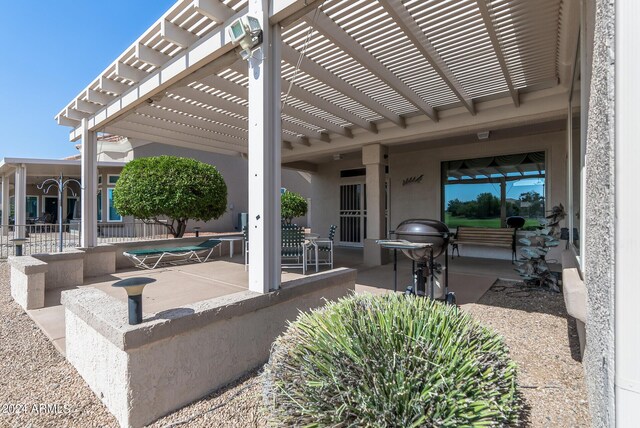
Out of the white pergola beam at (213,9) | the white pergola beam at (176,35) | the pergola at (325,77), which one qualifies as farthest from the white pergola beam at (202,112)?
the white pergola beam at (213,9)

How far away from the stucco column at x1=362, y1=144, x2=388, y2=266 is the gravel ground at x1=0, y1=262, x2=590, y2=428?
400 cm

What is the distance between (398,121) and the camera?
22.3 feet

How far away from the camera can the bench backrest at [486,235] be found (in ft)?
26.0

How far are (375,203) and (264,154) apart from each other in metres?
5.28

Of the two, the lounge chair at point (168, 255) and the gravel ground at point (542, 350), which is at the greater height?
the lounge chair at point (168, 255)

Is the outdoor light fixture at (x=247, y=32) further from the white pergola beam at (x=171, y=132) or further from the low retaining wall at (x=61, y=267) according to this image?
the white pergola beam at (x=171, y=132)

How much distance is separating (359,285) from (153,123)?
584 cm

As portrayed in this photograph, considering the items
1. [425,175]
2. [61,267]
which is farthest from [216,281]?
[425,175]

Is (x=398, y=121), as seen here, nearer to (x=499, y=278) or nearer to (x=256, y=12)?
(x=499, y=278)

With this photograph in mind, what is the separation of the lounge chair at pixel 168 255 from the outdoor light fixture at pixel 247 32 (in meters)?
5.13
